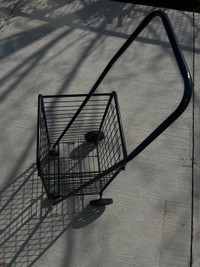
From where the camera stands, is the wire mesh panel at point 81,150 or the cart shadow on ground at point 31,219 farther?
the wire mesh panel at point 81,150

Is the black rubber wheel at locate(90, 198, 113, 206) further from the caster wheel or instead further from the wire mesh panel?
the caster wheel

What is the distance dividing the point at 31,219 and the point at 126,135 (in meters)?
1.18

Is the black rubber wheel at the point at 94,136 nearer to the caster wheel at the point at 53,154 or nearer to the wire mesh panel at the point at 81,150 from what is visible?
the wire mesh panel at the point at 81,150

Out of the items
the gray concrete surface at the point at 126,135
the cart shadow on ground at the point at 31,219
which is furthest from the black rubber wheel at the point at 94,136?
the cart shadow on ground at the point at 31,219

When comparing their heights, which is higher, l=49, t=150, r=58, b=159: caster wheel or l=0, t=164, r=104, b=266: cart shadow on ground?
l=49, t=150, r=58, b=159: caster wheel

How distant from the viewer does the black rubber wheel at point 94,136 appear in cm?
279

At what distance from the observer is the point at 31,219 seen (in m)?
2.44

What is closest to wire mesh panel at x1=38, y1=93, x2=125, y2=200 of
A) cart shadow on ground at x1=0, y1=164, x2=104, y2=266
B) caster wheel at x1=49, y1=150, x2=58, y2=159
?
caster wheel at x1=49, y1=150, x2=58, y2=159

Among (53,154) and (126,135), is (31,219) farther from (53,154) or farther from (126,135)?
(126,135)

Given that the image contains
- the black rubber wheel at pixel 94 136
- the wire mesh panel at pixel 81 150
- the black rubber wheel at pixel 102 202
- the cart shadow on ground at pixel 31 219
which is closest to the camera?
the cart shadow on ground at pixel 31 219

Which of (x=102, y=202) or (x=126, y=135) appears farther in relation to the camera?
(x=126, y=135)

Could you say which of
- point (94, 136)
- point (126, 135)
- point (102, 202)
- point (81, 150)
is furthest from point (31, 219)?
point (126, 135)

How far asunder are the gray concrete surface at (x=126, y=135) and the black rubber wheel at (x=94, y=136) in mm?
308

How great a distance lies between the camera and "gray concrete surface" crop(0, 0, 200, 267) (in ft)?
7.75
